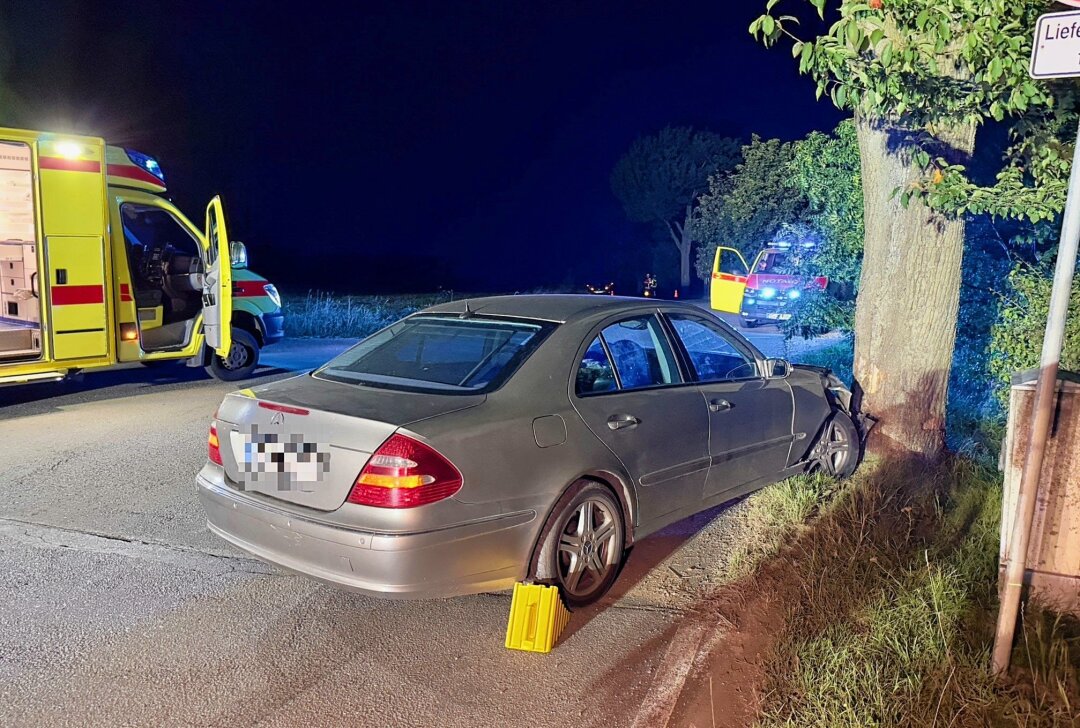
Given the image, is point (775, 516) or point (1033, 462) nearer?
point (1033, 462)

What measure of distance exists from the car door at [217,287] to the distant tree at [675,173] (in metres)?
38.1

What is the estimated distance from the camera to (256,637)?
3.91 metres

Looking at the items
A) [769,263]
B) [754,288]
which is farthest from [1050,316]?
[769,263]

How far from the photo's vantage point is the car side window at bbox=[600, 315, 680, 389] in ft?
15.3

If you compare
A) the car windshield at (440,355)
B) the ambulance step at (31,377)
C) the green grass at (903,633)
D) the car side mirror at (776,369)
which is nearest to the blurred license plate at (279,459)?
the car windshield at (440,355)

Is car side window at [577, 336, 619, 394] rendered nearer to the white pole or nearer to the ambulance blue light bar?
the white pole

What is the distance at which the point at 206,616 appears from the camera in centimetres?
411

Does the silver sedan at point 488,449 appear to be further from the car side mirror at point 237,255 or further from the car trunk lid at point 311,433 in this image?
the car side mirror at point 237,255

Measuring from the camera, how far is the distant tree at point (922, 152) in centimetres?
466

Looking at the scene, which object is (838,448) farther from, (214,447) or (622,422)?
(214,447)

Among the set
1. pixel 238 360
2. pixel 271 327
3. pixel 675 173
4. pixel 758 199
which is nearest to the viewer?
pixel 238 360

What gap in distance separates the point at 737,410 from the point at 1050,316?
7.19 ft

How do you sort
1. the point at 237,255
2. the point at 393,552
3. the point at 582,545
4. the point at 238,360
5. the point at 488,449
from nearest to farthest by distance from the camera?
the point at 393,552
the point at 488,449
the point at 582,545
the point at 237,255
the point at 238,360

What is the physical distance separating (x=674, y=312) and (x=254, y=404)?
2.45m
